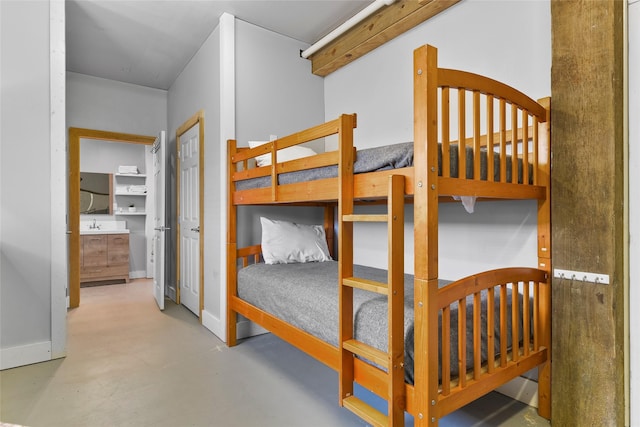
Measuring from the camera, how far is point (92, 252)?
16.1 ft

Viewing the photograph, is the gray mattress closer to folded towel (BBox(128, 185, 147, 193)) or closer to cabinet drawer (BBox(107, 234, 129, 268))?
cabinet drawer (BBox(107, 234, 129, 268))

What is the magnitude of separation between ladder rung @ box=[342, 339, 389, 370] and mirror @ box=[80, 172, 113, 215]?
17.5ft

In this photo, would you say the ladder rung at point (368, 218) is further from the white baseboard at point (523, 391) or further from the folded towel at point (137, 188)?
the folded towel at point (137, 188)

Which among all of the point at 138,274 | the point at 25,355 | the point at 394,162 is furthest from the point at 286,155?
the point at 138,274

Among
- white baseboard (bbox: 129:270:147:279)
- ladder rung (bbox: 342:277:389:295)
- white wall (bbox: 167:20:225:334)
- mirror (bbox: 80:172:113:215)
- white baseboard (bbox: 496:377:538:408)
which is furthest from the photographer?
white baseboard (bbox: 129:270:147:279)

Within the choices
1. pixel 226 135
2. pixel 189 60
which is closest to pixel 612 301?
pixel 226 135

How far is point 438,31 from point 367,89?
0.74m

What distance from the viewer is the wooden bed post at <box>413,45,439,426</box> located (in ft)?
3.95

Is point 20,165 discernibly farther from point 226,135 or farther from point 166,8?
point 166,8

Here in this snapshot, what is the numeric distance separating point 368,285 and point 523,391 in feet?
4.12

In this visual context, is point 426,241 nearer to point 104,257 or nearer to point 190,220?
point 190,220

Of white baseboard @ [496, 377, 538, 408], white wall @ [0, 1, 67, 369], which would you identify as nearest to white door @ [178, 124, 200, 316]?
white wall @ [0, 1, 67, 369]

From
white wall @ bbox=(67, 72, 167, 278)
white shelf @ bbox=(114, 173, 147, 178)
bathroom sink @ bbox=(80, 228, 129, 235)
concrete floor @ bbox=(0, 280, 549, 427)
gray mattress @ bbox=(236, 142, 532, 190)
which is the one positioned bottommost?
concrete floor @ bbox=(0, 280, 549, 427)

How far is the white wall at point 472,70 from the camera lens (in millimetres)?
1911
